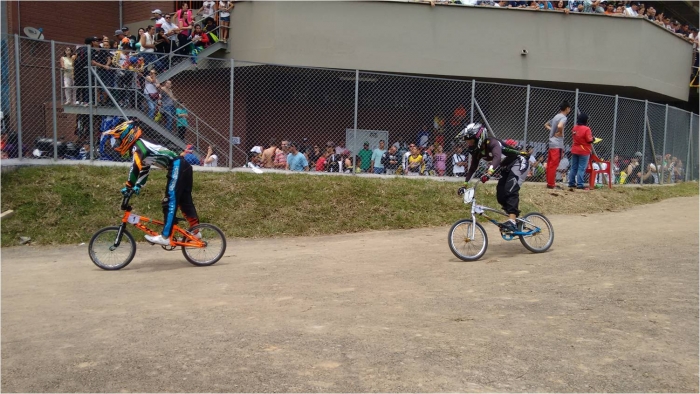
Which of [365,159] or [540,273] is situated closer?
[540,273]

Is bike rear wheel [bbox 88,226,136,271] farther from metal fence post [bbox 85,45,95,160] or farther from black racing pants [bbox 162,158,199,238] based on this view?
metal fence post [bbox 85,45,95,160]

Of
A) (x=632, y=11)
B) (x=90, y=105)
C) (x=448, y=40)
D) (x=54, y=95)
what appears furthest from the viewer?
(x=632, y=11)

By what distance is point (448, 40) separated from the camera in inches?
700

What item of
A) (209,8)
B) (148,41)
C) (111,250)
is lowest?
(111,250)

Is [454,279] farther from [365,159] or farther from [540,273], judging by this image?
[365,159]

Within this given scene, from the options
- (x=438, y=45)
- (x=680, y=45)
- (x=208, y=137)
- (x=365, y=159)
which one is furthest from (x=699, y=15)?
(x=208, y=137)

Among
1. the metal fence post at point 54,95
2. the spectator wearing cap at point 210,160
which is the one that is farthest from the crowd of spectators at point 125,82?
the spectator wearing cap at point 210,160

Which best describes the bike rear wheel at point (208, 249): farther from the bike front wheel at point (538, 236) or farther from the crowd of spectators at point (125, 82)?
the crowd of spectators at point (125, 82)

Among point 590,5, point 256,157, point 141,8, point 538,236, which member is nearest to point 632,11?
point 590,5

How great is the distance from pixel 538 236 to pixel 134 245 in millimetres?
6050

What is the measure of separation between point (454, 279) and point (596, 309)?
2.04 metres

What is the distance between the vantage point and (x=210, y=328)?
650 cm

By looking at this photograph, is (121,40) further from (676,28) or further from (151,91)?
(676,28)

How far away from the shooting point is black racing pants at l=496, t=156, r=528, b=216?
10070 mm
